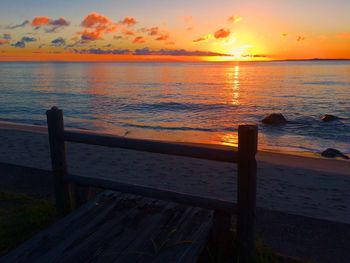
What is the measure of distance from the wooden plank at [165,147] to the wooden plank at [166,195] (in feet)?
1.69

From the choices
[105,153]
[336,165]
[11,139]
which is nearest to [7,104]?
[11,139]

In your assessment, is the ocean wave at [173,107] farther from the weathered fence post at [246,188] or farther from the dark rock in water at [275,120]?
the weathered fence post at [246,188]

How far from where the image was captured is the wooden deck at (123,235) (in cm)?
353

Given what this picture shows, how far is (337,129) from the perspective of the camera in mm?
21188

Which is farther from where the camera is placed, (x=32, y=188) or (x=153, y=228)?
(x=32, y=188)

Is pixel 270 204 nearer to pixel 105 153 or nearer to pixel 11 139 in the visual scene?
pixel 105 153

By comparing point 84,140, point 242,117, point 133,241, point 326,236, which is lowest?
point 242,117

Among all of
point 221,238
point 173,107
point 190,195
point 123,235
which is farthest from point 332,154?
point 173,107

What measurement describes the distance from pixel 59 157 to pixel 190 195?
6.31 feet

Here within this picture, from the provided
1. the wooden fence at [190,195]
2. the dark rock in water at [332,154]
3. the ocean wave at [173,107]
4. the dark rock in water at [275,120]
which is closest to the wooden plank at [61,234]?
the wooden fence at [190,195]

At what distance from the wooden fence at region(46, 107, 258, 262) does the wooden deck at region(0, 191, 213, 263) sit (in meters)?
0.27

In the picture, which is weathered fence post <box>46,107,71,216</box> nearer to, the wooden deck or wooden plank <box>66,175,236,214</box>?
wooden plank <box>66,175,236,214</box>

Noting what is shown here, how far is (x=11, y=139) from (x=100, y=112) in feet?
45.9

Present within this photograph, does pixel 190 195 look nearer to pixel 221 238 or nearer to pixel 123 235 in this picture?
pixel 221 238
